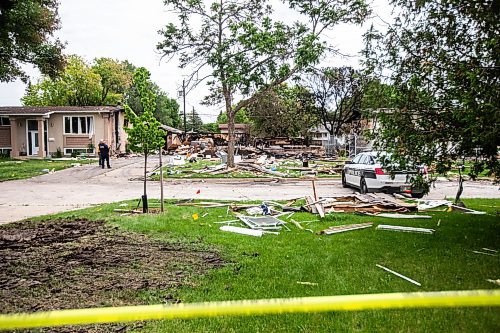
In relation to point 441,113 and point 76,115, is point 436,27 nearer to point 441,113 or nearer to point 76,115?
point 441,113

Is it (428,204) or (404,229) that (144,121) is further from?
(428,204)

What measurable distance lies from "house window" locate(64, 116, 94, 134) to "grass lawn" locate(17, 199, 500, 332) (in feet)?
112

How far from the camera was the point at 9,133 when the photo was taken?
1623 inches

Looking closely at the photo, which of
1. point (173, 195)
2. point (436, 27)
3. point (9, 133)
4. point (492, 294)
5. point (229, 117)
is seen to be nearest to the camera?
point (492, 294)

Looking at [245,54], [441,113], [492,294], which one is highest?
[245,54]

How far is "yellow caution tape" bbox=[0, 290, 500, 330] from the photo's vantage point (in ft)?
5.86

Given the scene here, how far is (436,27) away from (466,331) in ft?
18.6

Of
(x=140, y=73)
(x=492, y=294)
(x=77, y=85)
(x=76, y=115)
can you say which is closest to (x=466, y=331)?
(x=492, y=294)

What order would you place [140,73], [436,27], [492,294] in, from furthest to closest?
[140,73], [436,27], [492,294]

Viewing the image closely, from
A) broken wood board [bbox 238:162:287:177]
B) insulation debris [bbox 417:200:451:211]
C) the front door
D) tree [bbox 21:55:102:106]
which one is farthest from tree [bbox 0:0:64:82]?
tree [bbox 21:55:102:106]

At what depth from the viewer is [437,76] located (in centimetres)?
732

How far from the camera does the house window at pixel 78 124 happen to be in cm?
4125

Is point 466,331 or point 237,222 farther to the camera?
point 237,222

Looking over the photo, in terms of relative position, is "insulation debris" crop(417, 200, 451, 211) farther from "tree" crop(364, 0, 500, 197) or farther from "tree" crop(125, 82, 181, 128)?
"tree" crop(125, 82, 181, 128)
